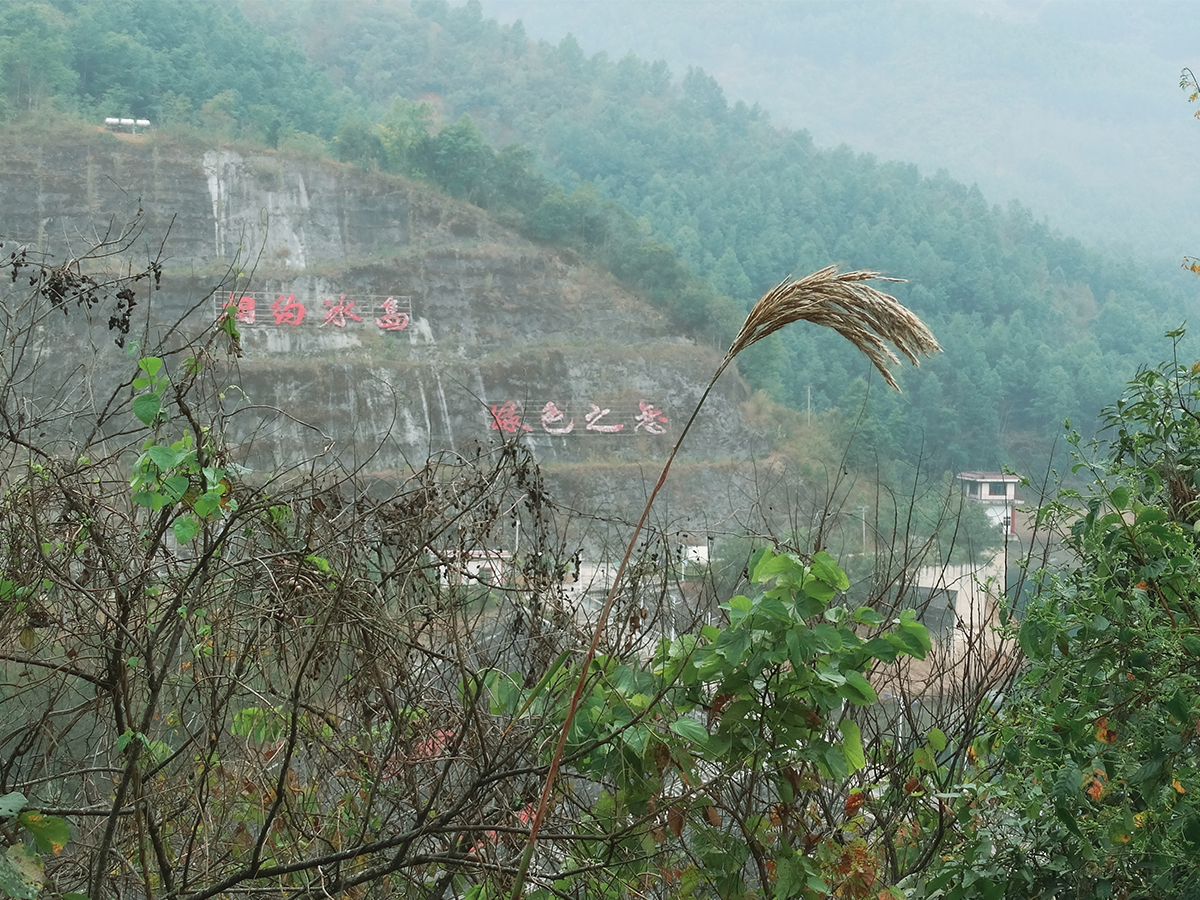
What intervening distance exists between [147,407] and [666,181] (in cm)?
4371

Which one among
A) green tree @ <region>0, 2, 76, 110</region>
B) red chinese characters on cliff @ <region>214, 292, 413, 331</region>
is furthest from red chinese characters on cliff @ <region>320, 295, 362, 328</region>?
green tree @ <region>0, 2, 76, 110</region>

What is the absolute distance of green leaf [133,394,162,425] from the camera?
1.04m

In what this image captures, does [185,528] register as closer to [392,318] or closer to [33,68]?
[392,318]

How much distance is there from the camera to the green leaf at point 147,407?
104 centimetres

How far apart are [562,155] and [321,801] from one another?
153 feet

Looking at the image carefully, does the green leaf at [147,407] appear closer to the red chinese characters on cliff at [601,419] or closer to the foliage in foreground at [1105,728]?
the foliage in foreground at [1105,728]

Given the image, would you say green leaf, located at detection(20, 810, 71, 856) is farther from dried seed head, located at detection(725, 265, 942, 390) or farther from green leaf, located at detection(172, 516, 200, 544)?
dried seed head, located at detection(725, 265, 942, 390)

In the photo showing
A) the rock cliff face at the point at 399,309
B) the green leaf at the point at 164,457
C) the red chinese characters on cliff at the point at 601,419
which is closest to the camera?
the green leaf at the point at 164,457

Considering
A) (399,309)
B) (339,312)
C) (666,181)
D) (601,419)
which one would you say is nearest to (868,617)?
(601,419)

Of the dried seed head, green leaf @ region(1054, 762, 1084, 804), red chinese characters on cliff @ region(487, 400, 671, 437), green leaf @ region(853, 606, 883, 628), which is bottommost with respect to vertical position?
red chinese characters on cliff @ region(487, 400, 671, 437)

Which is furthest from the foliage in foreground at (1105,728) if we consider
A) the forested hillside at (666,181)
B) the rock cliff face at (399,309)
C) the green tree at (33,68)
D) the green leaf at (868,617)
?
the green tree at (33,68)

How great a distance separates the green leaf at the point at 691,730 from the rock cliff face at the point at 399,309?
57.7ft

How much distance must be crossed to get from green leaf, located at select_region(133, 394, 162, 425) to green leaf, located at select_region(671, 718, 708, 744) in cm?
66

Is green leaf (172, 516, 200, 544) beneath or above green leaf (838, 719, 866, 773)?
above
